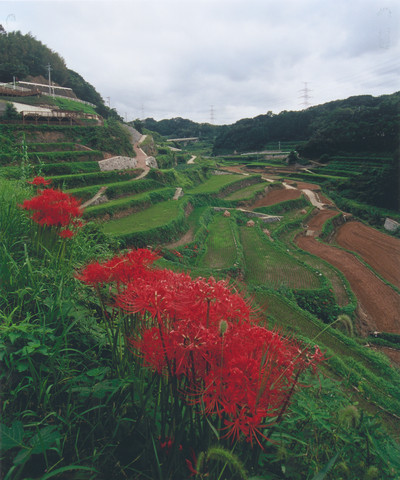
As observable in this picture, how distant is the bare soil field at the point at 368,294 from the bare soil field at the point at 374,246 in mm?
1656

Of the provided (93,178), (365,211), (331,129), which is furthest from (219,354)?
(331,129)

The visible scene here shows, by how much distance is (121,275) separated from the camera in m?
2.36

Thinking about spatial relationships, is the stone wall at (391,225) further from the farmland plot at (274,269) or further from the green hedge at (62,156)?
the green hedge at (62,156)

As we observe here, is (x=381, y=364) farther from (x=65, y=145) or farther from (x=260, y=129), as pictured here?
(x=260, y=129)

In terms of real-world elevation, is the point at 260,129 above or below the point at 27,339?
above

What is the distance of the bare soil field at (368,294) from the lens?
1516cm

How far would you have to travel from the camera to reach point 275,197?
129ft

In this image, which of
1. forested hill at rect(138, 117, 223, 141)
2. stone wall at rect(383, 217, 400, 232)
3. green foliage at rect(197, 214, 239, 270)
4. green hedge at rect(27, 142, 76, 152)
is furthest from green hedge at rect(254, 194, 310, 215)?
forested hill at rect(138, 117, 223, 141)

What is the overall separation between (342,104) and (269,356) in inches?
3874

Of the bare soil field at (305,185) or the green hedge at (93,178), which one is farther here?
the bare soil field at (305,185)

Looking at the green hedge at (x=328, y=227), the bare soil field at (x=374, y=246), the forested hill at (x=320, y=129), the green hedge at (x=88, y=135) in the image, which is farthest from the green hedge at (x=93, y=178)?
the forested hill at (x=320, y=129)

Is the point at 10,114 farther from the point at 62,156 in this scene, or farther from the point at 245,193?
the point at 245,193

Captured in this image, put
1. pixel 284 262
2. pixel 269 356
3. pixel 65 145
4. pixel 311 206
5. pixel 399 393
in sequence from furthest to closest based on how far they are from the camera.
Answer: pixel 311 206, pixel 65 145, pixel 284 262, pixel 399 393, pixel 269 356

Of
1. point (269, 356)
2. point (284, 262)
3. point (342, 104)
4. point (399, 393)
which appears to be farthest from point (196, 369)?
point (342, 104)
